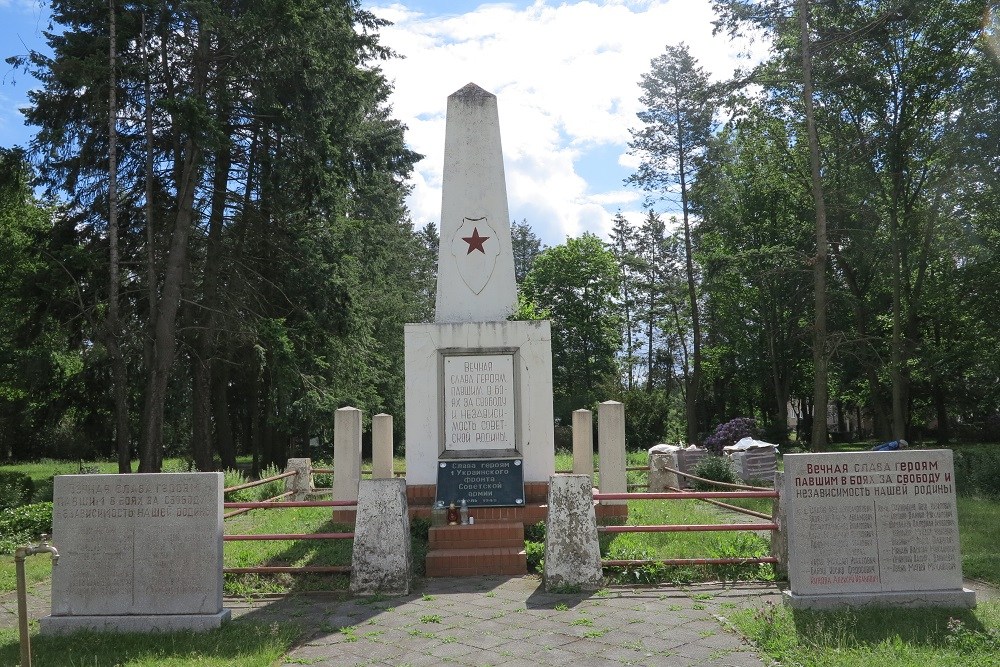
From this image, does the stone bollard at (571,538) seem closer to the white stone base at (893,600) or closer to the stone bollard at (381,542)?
the stone bollard at (381,542)

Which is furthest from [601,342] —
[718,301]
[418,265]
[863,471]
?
[863,471]

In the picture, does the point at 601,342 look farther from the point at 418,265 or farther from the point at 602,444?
the point at 602,444

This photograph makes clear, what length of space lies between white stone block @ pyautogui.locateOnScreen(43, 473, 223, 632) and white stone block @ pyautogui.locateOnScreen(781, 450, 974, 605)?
5006mm

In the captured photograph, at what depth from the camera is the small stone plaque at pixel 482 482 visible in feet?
32.3

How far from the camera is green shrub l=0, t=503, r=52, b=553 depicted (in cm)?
1198

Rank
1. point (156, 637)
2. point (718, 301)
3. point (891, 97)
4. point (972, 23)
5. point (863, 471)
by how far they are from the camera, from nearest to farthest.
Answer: point (156, 637) → point (863, 471) → point (972, 23) → point (891, 97) → point (718, 301)

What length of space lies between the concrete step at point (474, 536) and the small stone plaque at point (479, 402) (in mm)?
1399

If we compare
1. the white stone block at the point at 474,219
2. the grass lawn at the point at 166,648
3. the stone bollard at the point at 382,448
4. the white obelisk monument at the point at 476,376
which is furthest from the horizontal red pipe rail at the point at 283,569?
the white stone block at the point at 474,219

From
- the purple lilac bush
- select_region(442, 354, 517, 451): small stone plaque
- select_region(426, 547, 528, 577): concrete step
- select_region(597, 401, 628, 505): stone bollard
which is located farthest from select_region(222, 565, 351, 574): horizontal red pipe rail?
the purple lilac bush

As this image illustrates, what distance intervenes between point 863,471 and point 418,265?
121 feet

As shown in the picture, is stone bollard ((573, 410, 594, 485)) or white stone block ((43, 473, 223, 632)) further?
stone bollard ((573, 410, 594, 485))

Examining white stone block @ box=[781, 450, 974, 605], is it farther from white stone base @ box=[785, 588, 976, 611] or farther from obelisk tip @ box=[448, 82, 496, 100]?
obelisk tip @ box=[448, 82, 496, 100]

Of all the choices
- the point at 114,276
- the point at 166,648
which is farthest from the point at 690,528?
the point at 114,276

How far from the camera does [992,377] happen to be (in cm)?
2525
